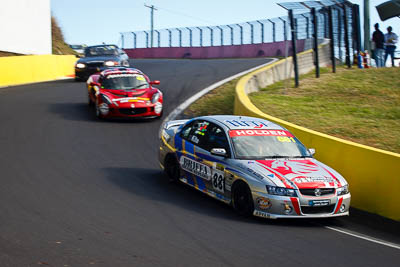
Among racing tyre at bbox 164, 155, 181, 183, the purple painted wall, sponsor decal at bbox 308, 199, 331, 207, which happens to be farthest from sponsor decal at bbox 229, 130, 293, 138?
the purple painted wall

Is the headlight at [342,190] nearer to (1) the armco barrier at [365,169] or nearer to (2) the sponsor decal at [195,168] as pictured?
(1) the armco barrier at [365,169]

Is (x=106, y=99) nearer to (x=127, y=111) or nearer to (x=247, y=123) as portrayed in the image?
(x=127, y=111)

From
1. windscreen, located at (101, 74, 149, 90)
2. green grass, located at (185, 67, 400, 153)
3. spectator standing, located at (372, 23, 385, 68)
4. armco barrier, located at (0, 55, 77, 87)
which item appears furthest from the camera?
armco barrier, located at (0, 55, 77, 87)

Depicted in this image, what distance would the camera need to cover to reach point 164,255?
21.6 feet

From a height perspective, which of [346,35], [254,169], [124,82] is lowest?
[254,169]

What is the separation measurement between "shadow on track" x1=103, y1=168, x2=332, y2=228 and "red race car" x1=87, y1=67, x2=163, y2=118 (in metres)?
5.36

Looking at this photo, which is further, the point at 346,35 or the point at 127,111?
the point at 346,35

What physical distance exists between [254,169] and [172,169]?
2417mm

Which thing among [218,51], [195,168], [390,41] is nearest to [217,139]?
[195,168]

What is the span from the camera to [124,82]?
18188mm

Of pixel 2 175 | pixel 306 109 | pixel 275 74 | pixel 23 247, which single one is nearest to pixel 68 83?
pixel 275 74

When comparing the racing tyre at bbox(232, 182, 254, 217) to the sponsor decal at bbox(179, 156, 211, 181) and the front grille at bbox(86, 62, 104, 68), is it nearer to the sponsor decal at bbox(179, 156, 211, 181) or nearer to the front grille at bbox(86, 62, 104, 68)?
the sponsor decal at bbox(179, 156, 211, 181)

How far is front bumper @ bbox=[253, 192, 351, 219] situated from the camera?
845cm

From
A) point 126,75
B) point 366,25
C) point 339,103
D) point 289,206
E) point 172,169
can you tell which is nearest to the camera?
point 289,206
